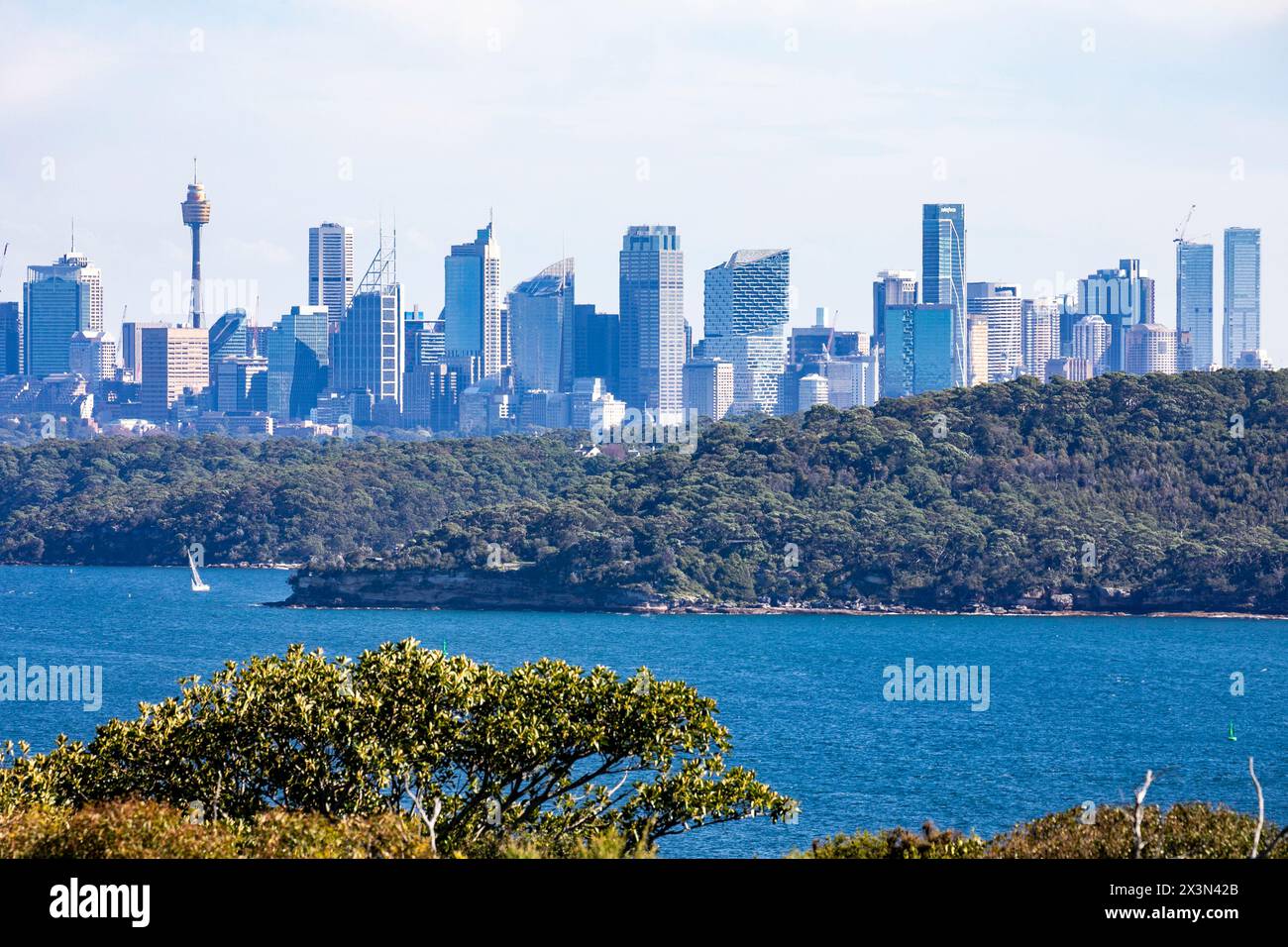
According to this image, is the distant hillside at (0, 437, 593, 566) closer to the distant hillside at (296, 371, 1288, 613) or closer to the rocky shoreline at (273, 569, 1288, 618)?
the rocky shoreline at (273, 569, 1288, 618)

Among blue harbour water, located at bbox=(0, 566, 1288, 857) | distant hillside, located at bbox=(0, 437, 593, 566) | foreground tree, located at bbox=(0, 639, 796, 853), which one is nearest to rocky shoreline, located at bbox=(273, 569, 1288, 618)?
blue harbour water, located at bbox=(0, 566, 1288, 857)

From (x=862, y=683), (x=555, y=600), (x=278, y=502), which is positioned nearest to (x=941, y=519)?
(x=555, y=600)

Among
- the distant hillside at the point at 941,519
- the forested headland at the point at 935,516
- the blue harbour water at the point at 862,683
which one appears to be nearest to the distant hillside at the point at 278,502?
the blue harbour water at the point at 862,683

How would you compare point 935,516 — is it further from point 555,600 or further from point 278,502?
point 278,502
